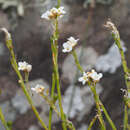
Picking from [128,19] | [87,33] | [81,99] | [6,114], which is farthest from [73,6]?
[6,114]

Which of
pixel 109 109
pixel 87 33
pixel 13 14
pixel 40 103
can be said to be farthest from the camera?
pixel 13 14

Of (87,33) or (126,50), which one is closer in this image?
(126,50)

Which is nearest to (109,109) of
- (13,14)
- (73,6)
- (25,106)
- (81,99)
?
(81,99)

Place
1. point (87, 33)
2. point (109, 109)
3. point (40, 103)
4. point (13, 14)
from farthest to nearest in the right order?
point (13, 14)
point (87, 33)
point (40, 103)
point (109, 109)

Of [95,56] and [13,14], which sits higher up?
[13,14]

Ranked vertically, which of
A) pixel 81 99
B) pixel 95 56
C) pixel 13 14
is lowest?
pixel 81 99

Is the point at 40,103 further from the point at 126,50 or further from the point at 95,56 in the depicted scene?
the point at 126,50
